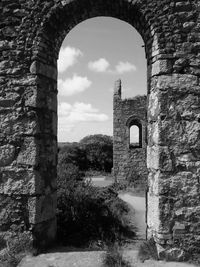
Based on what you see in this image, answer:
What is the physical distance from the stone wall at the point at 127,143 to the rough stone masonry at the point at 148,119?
38.1ft

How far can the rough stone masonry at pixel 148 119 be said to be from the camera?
4180 mm

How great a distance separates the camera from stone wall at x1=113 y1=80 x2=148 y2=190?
16328mm

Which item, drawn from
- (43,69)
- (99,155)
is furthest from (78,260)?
(99,155)

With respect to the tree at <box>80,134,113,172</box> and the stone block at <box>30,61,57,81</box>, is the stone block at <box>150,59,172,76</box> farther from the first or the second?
the tree at <box>80,134,113,172</box>

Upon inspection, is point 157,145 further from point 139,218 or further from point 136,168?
point 136,168

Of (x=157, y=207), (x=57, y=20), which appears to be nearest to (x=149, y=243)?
(x=157, y=207)

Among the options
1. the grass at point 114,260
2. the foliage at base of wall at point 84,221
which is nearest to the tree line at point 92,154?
the foliage at base of wall at point 84,221

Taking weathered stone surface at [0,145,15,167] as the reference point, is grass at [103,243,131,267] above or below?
below

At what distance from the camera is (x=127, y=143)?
1658 centimetres

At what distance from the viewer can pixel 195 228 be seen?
4.16 m

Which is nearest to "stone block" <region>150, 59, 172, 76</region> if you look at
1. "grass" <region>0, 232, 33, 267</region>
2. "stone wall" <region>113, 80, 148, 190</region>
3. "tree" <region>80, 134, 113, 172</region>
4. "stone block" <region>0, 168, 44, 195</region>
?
"stone block" <region>0, 168, 44, 195</region>

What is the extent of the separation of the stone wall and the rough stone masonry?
38.1ft

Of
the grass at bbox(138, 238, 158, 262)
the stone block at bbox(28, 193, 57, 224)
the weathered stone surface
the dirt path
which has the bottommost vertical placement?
the dirt path

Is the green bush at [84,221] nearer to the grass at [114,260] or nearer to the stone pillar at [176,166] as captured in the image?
the grass at [114,260]
